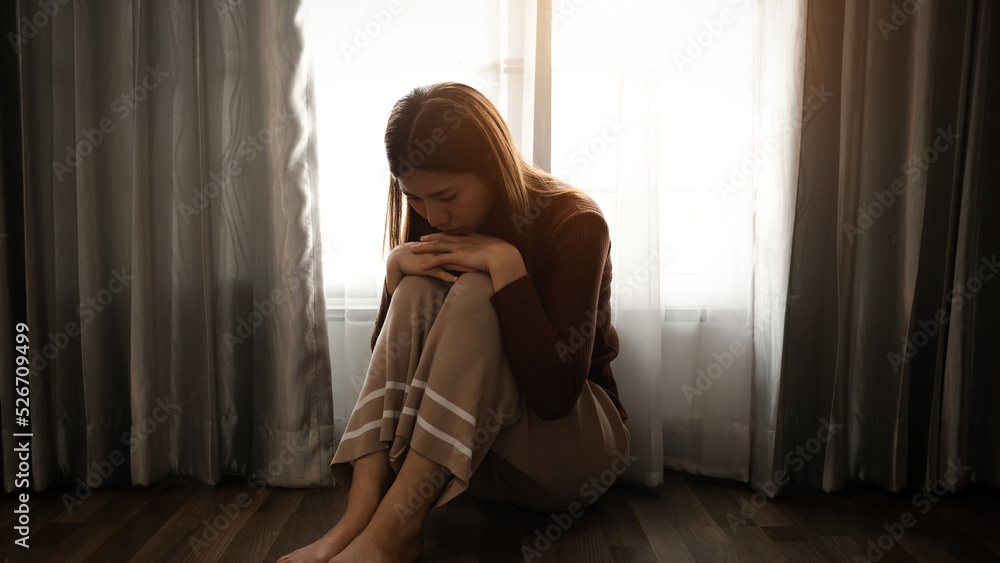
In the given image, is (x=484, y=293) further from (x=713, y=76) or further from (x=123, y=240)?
(x=123, y=240)

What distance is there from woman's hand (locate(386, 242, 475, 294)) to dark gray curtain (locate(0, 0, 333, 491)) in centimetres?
35

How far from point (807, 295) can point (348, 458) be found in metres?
1.19

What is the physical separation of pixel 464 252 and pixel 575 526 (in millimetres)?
634

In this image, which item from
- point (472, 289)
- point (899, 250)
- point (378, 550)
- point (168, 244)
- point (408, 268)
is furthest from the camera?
point (168, 244)

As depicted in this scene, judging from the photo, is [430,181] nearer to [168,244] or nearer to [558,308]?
[558,308]

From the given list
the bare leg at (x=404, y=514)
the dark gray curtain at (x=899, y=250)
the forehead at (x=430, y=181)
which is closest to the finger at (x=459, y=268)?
the forehead at (x=430, y=181)

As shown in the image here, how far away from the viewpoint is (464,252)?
4.18 feet

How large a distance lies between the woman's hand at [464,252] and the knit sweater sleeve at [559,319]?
0.21ft

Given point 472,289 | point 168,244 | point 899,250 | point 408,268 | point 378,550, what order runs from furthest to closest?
point 168,244 → point 899,250 → point 408,268 → point 472,289 → point 378,550

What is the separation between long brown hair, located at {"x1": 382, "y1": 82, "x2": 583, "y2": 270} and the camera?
4.03 ft

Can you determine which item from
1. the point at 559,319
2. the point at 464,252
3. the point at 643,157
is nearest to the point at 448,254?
the point at 464,252

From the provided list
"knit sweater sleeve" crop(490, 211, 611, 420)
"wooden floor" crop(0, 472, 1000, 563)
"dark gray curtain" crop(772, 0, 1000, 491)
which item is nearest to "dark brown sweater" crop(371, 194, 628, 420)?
"knit sweater sleeve" crop(490, 211, 611, 420)

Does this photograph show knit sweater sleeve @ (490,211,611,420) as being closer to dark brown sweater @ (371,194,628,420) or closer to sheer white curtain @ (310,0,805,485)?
dark brown sweater @ (371,194,628,420)

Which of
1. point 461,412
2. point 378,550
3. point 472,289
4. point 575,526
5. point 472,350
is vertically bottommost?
point 575,526
